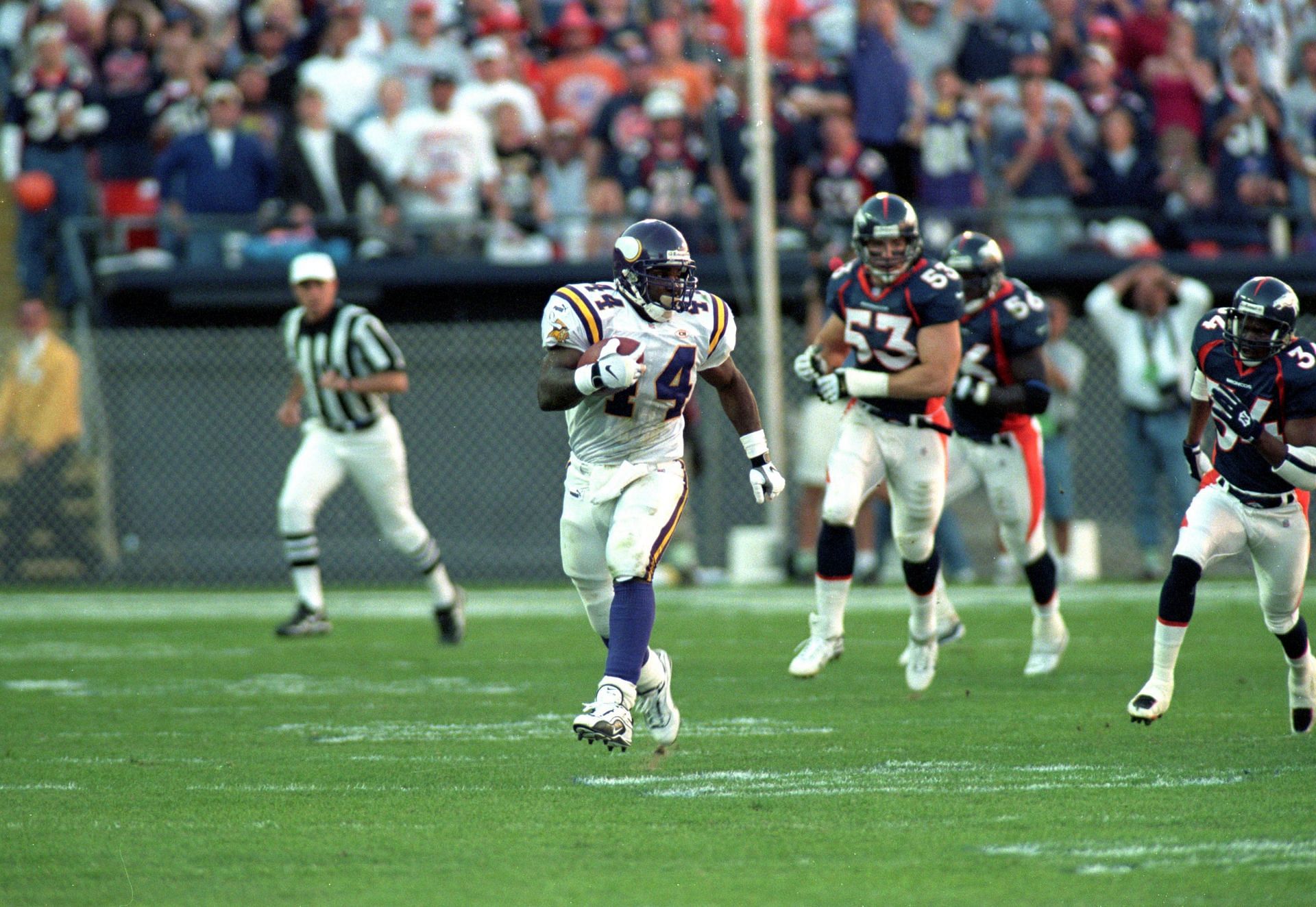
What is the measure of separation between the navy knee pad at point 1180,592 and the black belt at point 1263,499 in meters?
0.26

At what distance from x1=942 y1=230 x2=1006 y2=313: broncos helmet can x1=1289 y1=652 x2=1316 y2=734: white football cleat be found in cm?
230

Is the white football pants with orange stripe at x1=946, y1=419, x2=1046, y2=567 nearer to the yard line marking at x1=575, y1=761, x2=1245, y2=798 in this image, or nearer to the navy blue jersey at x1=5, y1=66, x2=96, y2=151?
the yard line marking at x1=575, y1=761, x2=1245, y2=798

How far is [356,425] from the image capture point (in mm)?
8836

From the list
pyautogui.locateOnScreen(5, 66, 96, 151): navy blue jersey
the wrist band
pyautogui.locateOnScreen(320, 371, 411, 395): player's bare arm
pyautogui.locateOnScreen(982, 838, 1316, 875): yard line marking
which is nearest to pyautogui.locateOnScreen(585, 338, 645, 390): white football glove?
the wrist band

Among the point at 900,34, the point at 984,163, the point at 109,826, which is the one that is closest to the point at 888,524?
the point at 984,163

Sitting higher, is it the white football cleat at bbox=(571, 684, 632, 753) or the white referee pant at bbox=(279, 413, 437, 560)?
the white football cleat at bbox=(571, 684, 632, 753)

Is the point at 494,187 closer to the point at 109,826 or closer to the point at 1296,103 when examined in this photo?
the point at 1296,103

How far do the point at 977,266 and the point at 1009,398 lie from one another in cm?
56

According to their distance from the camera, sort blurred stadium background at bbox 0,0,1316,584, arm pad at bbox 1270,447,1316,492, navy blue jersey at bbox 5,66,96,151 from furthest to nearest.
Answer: navy blue jersey at bbox 5,66,96,151, blurred stadium background at bbox 0,0,1316,584, arm pad at bbox 1270,447,1316,492

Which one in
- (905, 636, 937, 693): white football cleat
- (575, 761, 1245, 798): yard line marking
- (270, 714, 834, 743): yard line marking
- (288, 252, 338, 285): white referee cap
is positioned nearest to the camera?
(575, 761, 1245, 798): yard line marking

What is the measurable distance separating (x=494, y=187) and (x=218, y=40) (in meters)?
2.78

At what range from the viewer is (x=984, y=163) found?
1295 cm

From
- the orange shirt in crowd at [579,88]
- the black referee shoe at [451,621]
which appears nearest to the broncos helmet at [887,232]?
the black referee shoe at [451,621]

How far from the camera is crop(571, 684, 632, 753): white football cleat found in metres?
4.62
